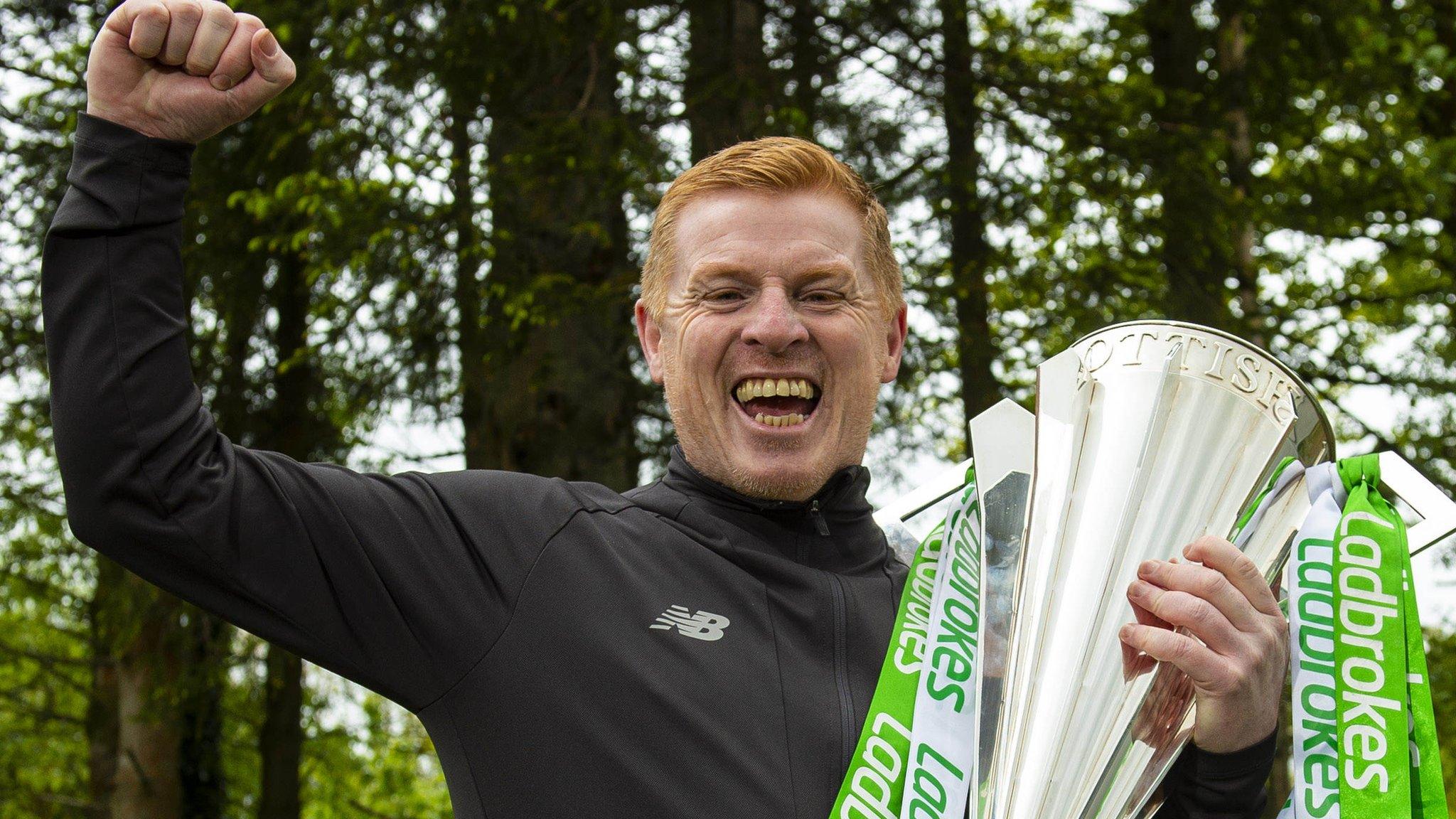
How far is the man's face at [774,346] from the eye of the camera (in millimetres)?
2553

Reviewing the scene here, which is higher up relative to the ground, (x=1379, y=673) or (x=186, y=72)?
(x=186, y=72)

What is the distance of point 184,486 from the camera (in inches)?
72.4

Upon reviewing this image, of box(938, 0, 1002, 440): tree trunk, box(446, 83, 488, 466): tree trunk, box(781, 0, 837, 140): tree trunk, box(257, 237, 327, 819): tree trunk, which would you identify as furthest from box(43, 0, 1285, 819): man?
box(257, 237, 327, 819): tree trunk

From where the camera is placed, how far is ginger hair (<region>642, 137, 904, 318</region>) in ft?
8.66

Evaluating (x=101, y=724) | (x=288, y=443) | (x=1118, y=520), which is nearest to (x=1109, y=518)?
(x=1118, y=520)

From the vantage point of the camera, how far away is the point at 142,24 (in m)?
1.78

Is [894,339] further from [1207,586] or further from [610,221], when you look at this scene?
[610,221]

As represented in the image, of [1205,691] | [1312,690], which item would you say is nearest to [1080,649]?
[1205,691]

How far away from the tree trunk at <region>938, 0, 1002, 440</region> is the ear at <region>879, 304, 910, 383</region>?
5.86 metres

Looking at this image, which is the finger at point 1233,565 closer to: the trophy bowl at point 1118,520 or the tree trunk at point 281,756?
the trophy bowl at point 1118,520

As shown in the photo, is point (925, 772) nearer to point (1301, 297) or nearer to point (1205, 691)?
point (1205, 691)

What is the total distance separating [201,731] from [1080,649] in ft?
35.6

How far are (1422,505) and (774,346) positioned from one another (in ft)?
3.36

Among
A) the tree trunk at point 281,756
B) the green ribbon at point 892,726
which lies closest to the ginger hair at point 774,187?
the green ribbon at point 892,726
